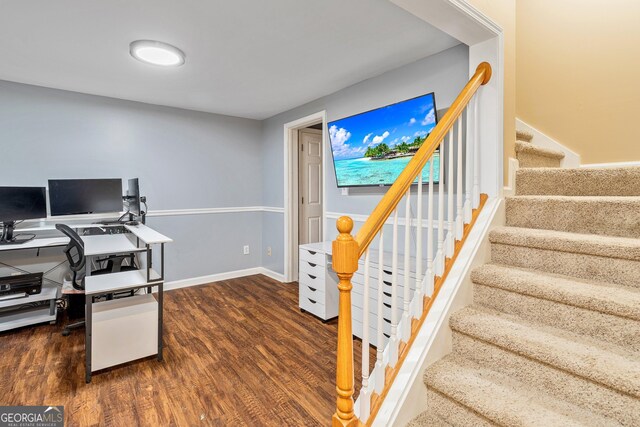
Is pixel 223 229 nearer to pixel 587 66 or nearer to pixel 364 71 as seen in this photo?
pixel 364 71

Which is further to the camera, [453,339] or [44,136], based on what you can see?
[44,136]

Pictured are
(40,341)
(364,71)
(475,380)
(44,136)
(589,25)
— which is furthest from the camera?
(44,136)

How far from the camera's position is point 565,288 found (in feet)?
4.36

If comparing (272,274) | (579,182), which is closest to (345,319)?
(579,182)

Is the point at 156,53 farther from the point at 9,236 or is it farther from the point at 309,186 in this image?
the point at 309,186

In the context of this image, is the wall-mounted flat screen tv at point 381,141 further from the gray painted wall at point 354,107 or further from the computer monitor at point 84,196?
the computer monitor at point 84,196

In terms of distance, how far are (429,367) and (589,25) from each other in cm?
284

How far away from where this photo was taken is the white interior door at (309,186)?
4.31 m

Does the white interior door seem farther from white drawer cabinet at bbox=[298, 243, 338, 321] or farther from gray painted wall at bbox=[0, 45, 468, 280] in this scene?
white drawer cabinet at bbox=[298, 243, 338, 321]

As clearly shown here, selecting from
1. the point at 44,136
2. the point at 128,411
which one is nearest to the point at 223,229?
the point at 44,136

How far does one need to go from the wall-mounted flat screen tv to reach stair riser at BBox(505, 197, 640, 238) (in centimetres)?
55

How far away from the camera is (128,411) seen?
180cm

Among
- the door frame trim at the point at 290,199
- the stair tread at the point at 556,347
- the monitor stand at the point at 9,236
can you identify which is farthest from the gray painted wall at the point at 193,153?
the stair tread at the point at 556,347

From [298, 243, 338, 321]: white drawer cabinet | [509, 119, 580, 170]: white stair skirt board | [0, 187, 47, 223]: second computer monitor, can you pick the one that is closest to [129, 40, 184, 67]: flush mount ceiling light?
[0, 187, 47, 223]: second computer monitor
